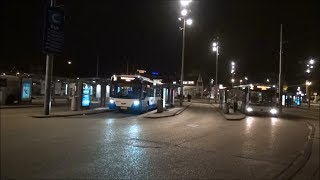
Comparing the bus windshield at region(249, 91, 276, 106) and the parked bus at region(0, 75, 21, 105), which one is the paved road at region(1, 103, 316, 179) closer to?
the parked bus at region(0, 75, 21, 105)

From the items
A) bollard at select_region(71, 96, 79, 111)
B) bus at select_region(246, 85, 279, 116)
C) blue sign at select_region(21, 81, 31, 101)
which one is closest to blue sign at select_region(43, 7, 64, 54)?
bollard at select_region(71, 96, 79, 111)

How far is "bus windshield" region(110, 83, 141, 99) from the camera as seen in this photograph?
3134 cm

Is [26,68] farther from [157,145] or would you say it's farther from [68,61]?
[157,145]

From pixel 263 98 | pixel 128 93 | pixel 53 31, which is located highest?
pixel 53 31

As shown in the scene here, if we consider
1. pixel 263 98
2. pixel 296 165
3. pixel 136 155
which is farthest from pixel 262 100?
pixel 136 155

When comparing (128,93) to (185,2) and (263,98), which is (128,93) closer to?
(263,98)

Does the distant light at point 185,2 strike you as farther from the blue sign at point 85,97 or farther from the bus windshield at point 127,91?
the blue sign at point 85,97

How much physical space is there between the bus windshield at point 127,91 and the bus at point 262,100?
445 inches

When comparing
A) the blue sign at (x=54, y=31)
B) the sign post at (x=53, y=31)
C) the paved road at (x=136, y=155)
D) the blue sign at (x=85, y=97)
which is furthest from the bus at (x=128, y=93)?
the paved road at (x=136, y=155)

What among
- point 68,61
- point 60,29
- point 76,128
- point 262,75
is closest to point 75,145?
point 76,128

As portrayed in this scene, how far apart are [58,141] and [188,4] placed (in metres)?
31.7

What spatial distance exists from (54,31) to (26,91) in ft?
45.2

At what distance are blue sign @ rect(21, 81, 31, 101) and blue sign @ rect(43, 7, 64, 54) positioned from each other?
12.5 meters

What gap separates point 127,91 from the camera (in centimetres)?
3144
